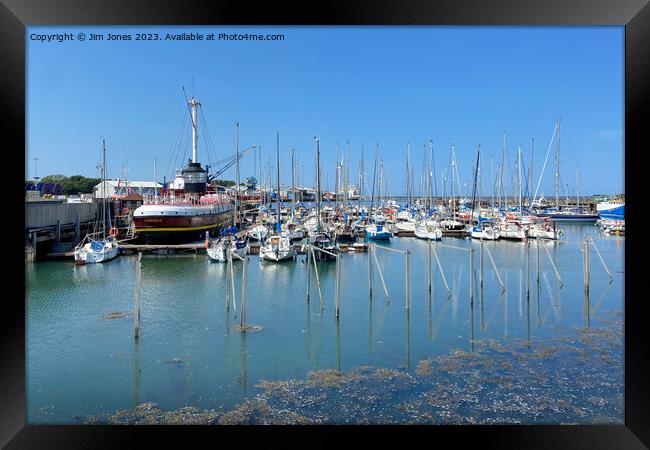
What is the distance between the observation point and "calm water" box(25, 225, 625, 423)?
18.3 ft

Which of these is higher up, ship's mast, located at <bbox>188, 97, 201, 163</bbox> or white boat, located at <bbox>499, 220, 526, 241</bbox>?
ship's mast, located at <bbox>188, 97, 201, 163</bbox>

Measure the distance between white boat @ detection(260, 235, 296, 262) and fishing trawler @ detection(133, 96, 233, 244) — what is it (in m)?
3.85

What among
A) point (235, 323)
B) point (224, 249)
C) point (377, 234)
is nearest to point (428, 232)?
point (377, 234)

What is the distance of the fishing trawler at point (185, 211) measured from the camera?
17.2 m

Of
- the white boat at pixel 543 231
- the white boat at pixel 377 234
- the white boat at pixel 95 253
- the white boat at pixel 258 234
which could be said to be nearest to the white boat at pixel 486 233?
the white boat at pixel 543 231

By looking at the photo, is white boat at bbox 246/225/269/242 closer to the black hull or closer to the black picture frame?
the black hull

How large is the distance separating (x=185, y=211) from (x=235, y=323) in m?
10.5

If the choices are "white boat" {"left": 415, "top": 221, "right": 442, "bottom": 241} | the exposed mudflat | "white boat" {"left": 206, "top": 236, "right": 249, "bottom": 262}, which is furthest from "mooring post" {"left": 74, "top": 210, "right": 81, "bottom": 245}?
the exposed mudflat

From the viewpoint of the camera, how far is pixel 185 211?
17859 millimetres
